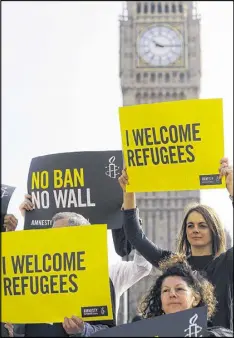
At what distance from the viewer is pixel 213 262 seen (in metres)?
3.72

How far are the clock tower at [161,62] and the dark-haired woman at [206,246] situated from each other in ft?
69.0

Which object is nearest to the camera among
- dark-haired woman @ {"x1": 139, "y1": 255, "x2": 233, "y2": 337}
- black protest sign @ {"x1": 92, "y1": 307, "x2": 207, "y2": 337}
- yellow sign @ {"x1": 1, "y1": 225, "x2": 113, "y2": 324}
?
black protest sign @ {"x1": 92, "y1": 307, "x2": 207, "y2": 337}

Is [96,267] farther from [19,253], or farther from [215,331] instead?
[215,331]

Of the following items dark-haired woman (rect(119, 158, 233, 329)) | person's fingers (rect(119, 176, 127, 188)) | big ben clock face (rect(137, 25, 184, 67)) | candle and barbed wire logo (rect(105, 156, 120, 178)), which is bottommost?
dark-haired woman (rect(119, 158, 233, 329))

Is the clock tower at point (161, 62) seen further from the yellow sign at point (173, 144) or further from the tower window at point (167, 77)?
the yellow sign at point (173, 144)

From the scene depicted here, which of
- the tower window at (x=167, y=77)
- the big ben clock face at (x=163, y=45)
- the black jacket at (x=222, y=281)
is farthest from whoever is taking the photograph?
the tower window at (x=167, y=77)

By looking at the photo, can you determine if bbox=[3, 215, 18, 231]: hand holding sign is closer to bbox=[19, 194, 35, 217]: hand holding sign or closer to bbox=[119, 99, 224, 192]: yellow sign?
bbox=[19, 194, 35, 217]: hand holding sign

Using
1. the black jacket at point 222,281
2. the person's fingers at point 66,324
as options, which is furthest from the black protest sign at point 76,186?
the person's fingers at point 66,324

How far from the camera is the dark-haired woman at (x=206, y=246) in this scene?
3.63 metres

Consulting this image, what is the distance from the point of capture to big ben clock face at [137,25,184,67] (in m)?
25.1

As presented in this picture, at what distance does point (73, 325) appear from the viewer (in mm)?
3260

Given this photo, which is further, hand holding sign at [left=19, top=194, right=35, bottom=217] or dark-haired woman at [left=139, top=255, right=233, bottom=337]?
hand holding sign at [left=19, top=194, right=35, bottom=217]

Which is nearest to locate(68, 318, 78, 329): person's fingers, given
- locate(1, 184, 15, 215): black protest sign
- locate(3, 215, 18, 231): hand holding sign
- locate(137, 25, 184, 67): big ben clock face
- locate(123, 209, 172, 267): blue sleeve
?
locate(123, 209, 172, 267): blue sleeve

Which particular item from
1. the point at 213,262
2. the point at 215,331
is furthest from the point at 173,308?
the point at 213,262
